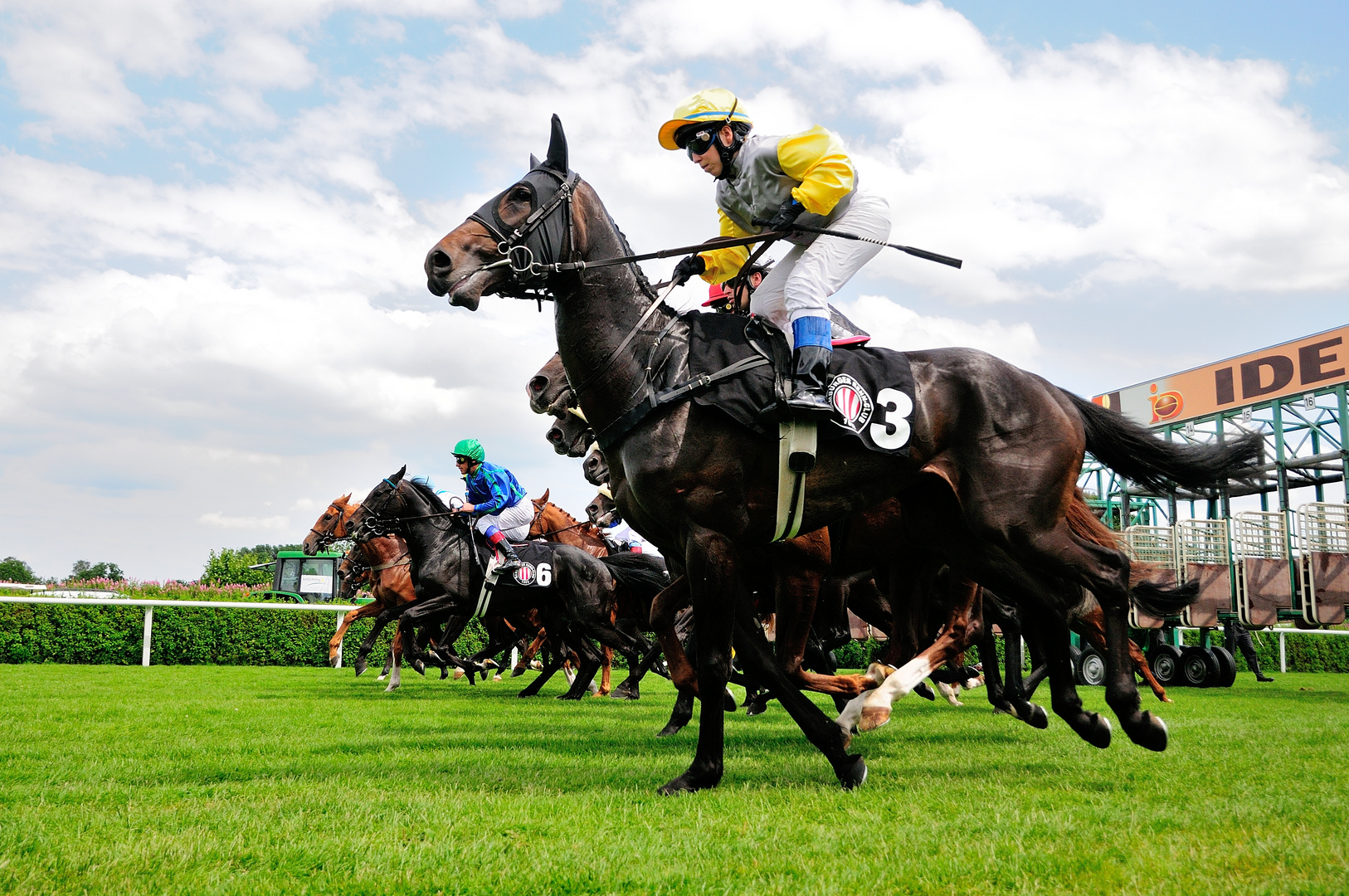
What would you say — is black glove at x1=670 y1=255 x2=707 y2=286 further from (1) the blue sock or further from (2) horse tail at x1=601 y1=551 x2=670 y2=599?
(2) horse tail at x1=601 y1=551 x2=670 y2=599

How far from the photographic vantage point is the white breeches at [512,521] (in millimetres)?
10703

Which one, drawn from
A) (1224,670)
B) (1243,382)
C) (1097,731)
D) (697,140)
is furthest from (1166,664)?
(1243,382)

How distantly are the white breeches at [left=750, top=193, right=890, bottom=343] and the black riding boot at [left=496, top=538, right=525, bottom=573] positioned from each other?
656 cm

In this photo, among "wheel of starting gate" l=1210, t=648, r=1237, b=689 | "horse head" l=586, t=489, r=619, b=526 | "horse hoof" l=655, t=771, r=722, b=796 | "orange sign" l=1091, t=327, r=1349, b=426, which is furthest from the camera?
"orange sign" l=1091, t=327, r=1349, b=426

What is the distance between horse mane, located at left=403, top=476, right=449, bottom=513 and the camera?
11039mm

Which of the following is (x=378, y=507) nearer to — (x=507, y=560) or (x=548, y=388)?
(x=507, y=560)

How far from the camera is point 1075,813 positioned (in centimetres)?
328

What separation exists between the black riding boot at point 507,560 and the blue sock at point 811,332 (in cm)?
710

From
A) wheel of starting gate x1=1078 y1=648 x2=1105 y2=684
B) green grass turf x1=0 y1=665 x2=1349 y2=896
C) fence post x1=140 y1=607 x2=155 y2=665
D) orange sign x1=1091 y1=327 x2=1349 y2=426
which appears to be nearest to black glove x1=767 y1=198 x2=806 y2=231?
green grass turf x1=0 y1=665 x2=1349 y2=896

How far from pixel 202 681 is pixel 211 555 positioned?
54.8 m

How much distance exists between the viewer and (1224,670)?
13.0m

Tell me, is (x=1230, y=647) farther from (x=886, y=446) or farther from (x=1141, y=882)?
(x=1141, y=882)

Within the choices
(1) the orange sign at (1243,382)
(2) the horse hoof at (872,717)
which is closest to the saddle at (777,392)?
(2) the horse hoof at (872,717)

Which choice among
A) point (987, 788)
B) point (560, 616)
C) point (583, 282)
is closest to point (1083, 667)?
point (560, 616)
